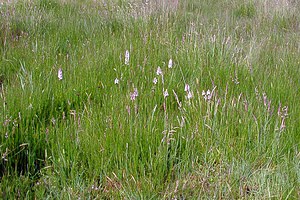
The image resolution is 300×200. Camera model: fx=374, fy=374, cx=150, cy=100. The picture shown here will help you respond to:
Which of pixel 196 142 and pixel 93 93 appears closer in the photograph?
pixel 196 142

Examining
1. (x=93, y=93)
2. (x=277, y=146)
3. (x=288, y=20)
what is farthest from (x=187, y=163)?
(x=288, y=20)

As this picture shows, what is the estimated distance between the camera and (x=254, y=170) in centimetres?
202

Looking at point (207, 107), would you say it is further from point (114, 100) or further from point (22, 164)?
point (22, 164)

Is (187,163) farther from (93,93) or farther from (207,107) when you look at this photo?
(93,93)

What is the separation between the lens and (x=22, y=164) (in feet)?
6.95

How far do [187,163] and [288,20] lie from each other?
13.9 feet

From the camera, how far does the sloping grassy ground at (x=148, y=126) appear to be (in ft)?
6.32

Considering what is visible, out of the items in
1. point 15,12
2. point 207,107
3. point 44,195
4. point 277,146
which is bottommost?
point 44,195

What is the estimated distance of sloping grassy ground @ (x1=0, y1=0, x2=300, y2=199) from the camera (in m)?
1.93

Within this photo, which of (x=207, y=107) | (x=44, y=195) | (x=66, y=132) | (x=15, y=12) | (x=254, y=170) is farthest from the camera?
(x=15, y=12)

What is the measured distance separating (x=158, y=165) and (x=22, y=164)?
77cm

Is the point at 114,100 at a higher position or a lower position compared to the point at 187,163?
higher

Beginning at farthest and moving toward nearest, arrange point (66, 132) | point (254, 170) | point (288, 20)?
point (288, 20)
point (66, 132)
point (254, 170)

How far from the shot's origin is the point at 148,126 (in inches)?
86.2
